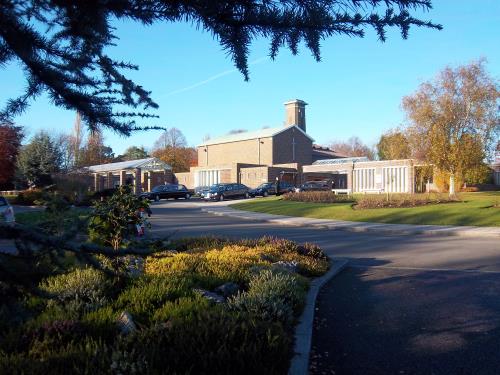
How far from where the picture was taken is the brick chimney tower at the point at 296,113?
235 feet

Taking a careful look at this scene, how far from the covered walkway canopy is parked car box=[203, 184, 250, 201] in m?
9.22

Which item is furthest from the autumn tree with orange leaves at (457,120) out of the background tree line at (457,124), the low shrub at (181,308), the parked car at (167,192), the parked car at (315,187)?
the low shrub at (181,308)

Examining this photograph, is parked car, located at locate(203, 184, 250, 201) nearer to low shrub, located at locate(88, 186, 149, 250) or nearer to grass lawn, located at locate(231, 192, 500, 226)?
grass lawn, located at locate(231, 192, 500, 226)

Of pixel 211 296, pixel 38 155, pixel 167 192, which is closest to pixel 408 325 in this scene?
pixel 211 296

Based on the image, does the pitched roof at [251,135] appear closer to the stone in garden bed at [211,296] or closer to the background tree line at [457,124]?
the background tree line at [457,124]

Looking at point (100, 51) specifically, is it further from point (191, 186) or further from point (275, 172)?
point (191, 186)

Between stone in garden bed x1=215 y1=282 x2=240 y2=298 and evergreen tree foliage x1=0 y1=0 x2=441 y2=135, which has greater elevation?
evergreen tree foliage x1=0 y1=0 x2=441 y2=135

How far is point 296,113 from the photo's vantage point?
→ 235 feet

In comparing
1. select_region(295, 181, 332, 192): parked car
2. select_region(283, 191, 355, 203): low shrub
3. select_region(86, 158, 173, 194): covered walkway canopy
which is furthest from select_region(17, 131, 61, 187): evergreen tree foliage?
select_region(295, 181, 332, 192): parked car

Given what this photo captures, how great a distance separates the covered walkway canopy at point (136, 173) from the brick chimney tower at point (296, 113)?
71.9ft

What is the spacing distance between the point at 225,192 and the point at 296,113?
1204 inches

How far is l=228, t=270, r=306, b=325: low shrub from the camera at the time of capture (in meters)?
5.27

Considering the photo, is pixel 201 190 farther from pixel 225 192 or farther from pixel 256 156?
pixel 256 156

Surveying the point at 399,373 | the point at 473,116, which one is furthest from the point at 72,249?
the point at 473,116
